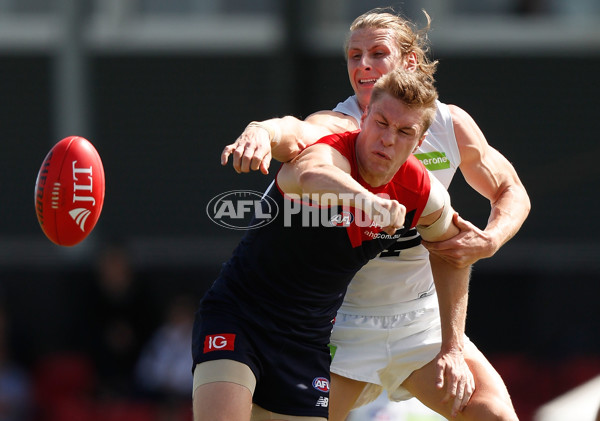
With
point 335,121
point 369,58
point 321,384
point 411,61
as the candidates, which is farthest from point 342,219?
point 411,61

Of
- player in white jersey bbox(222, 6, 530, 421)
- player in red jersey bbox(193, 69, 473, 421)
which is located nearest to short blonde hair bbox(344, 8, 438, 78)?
player in white jersey bbox(222, 6, 530, 421)

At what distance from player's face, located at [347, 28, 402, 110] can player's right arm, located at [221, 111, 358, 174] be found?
16 cm

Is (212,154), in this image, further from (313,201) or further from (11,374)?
(313,201)

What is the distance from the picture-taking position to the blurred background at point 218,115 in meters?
9.84

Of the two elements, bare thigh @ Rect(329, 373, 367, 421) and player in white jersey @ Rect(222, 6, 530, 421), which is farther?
bare thigh @ Rect(329, 373, 367, 421)

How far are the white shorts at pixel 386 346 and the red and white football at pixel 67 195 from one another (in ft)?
4.19

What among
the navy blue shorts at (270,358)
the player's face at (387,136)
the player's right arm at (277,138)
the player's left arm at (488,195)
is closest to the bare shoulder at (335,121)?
the player's right arm at (277,138)

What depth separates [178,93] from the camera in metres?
11.7

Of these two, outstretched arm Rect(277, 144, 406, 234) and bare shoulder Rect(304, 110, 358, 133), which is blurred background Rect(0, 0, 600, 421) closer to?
bare shoulder Rect(304, 110, 358, 133)

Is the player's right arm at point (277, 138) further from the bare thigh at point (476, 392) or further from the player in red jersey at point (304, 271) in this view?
the bare thigh at point (476, 392)

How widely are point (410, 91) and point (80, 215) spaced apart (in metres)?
1.63

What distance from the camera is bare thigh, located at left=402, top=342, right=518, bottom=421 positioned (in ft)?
13.3

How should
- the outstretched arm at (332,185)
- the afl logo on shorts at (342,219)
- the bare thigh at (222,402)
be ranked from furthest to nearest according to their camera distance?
the afl logo on shorts at (342,219), the bare thigh at (222,402), the outstretched arm at (332,185)

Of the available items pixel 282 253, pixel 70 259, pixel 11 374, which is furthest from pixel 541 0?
pixel 282 253
